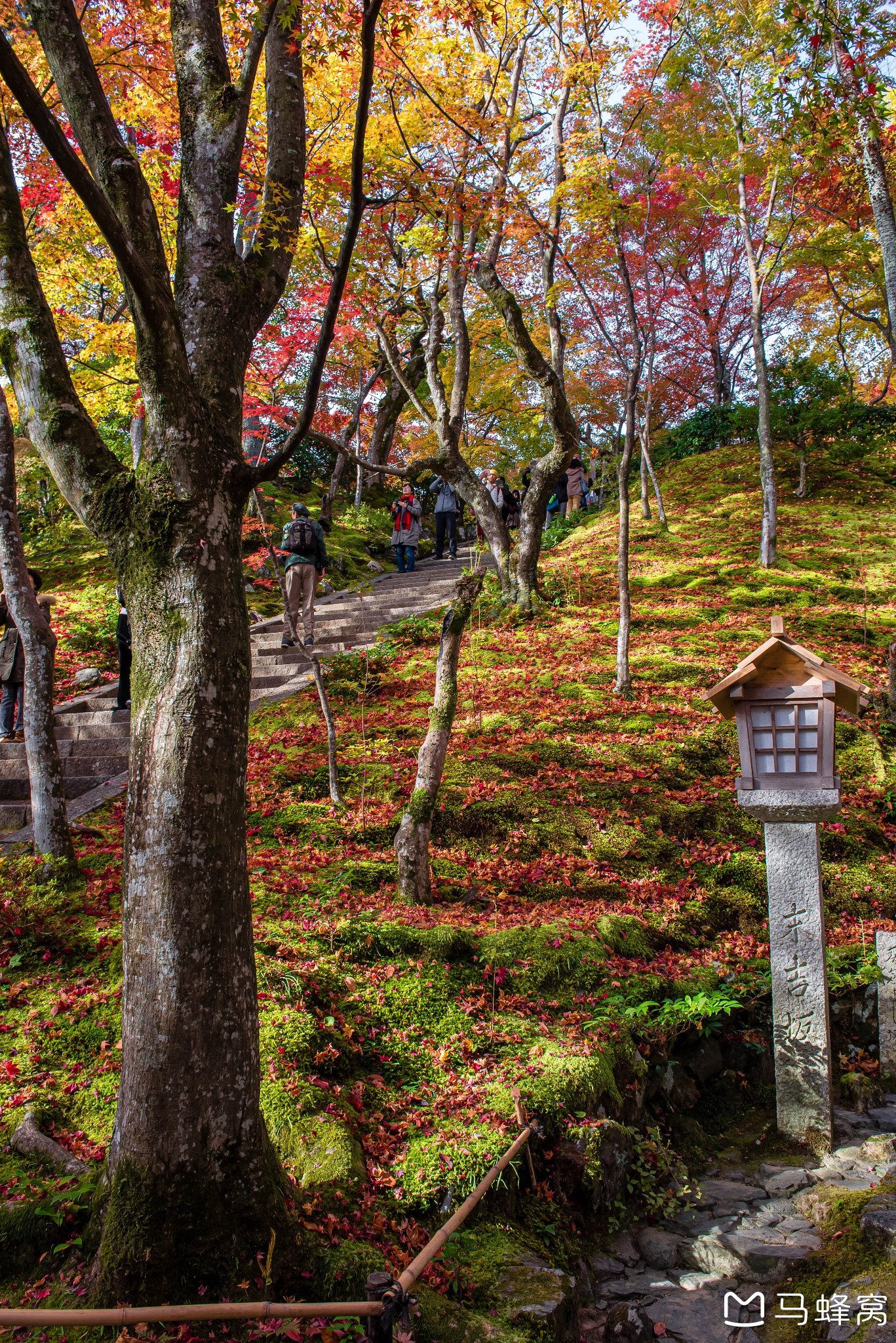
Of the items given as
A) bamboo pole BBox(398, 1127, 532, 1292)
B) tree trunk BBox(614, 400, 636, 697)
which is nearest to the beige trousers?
tree trunk BBox(614, 400, 636, 697)

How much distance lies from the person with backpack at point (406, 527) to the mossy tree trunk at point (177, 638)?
13179 mm

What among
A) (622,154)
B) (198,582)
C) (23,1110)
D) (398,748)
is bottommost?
(23,1110)

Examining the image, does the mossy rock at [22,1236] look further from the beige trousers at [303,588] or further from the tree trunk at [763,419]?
the tree trunk at [763,419]

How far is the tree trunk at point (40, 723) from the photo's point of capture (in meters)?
5.87

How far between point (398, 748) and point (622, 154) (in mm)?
11441

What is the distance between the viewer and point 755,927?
6473 mm

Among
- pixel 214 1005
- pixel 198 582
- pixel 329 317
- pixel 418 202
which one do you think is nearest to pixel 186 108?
pixel 329 317

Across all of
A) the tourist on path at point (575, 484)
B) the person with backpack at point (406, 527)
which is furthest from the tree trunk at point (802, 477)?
the person with backpack at point (406, 527)

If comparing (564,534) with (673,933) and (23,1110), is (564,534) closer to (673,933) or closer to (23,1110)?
(673,933)

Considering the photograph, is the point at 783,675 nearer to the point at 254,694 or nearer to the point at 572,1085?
the point at 572,1085

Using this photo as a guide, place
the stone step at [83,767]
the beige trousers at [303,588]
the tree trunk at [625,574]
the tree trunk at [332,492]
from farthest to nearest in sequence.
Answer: the tree trunk at [332,492]
the beige trousers at [303,588]
the tree trunk at [625,574]
the stone step at [83,767]

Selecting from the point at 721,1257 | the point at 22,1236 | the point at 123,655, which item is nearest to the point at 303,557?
the point at 123,655

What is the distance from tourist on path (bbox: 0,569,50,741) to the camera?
8.90m

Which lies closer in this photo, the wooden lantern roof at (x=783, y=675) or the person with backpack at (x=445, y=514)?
the wooden lantern roof at (x=783, y=675)
